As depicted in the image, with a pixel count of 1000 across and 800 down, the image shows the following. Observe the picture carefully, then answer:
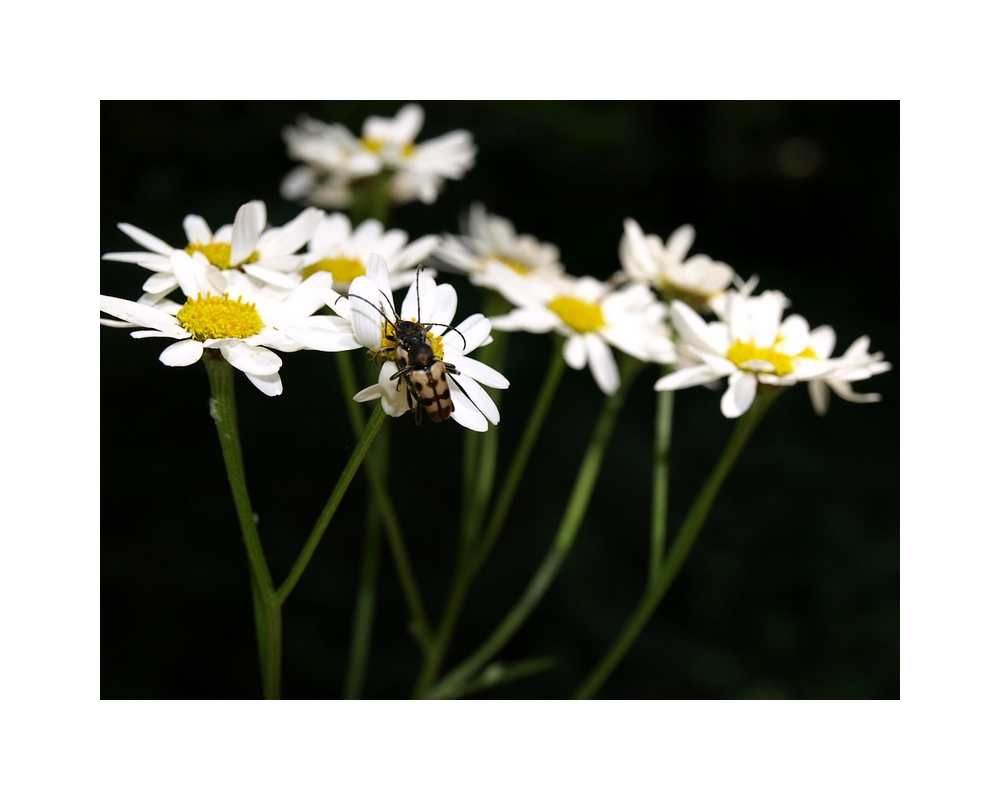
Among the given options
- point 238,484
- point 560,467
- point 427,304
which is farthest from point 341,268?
point 560,467

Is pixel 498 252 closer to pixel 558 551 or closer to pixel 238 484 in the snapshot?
pixel 558 551

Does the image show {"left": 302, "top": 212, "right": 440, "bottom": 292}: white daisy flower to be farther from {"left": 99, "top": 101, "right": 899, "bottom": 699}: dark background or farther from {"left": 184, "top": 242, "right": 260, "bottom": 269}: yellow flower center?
{"left": 99, "top": 101, "right": 899, "bottom": 699}: dark background

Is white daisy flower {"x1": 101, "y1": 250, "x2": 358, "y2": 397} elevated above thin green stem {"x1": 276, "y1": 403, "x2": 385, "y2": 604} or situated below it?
above

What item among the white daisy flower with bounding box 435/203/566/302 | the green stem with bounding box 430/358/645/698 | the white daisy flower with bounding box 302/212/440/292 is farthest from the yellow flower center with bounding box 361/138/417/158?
the green stem with bounding box 430/358/645/698

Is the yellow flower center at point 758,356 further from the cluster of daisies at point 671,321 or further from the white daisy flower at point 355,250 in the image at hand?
the white daisy flower at point 355,250

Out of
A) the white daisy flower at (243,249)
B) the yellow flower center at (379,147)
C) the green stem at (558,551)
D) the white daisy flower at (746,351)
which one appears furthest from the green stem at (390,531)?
the yellow flower center at (379,147)

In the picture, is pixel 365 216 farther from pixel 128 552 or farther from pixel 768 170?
pixel 768 170

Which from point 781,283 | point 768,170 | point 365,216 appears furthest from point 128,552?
point 768,170

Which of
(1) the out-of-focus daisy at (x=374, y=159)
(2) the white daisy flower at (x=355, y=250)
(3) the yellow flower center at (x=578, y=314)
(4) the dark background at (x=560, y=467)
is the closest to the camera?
(2) the white daisy flower at (x=355, y=250)
